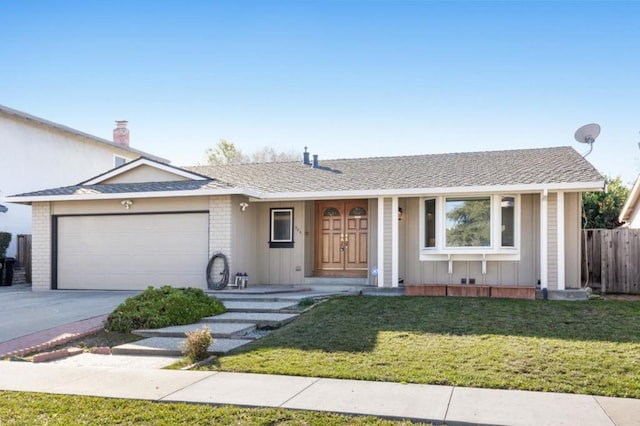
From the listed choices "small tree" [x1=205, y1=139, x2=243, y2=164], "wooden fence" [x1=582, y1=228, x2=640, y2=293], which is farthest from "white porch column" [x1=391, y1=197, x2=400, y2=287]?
"small tree" [x1=205, y1=139, x2=243, y2=164]

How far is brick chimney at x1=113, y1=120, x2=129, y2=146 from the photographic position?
943 inches

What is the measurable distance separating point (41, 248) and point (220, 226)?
5.47 meters

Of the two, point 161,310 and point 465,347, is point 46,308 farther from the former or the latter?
point 465,347

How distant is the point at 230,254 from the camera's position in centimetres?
1345

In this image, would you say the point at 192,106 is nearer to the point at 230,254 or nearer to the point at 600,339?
the point at 230,254

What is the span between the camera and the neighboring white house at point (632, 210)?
17.5m

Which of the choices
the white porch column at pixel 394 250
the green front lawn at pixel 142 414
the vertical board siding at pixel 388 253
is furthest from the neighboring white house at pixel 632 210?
the green front lawn at pixel 142 414

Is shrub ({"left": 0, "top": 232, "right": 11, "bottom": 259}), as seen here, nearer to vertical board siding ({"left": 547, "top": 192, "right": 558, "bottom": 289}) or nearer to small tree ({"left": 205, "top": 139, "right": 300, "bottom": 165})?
vertical board siding ({"left": 547, "top": 192, "right": 558, "bottom": 289})

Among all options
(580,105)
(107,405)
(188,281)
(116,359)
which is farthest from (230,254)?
(580,105)

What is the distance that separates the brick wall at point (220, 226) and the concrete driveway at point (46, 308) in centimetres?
253

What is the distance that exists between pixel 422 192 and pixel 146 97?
990 cm

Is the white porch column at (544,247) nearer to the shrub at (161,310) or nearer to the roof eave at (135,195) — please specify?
the roof eave at (135,195)

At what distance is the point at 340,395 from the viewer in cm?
541

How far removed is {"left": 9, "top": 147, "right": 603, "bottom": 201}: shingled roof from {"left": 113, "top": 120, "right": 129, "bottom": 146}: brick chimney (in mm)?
8473
